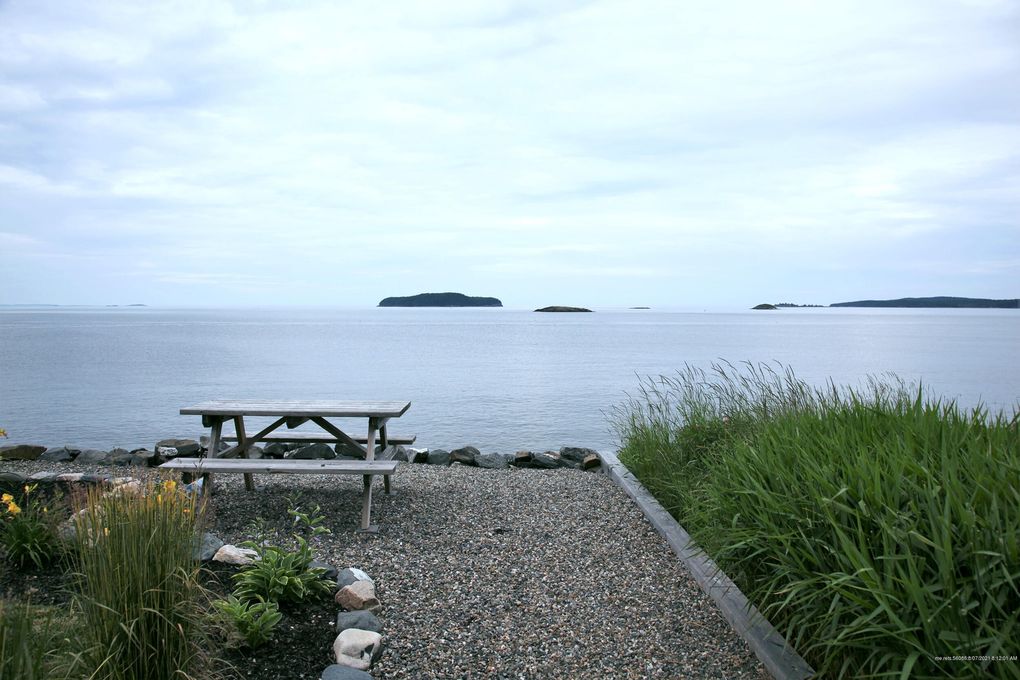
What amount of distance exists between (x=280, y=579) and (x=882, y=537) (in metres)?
2.82

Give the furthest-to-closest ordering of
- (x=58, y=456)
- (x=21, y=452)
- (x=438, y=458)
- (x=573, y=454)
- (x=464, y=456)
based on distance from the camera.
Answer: (x=573, y=454)
(x=438, y=458)
(x=464, y=456)
(x=58, y=456)
(x=21, y=452)

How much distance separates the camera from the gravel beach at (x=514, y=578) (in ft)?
11.2

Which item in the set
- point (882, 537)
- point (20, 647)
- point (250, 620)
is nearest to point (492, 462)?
point (250, 620)

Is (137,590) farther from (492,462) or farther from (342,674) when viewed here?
(492,462)

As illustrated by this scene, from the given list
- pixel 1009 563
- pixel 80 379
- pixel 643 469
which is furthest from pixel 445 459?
pixel 80 379

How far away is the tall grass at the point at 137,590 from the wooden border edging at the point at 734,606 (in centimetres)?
240

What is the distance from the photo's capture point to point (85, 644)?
258 cm

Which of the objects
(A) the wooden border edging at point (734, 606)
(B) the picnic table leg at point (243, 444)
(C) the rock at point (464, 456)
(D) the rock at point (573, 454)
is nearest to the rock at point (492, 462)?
(C) the rock at point (464, 456)

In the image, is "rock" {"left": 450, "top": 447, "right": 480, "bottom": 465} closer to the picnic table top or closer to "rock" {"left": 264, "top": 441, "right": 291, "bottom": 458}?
"rock" {"left": 264, "top": 441, "right": 291, "bottom": 458}

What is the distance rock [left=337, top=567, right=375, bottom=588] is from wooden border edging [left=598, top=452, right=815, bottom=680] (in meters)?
1.86

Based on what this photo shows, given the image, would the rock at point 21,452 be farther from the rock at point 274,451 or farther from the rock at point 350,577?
the rock at point 350,577

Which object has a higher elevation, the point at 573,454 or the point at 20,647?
the point at 20,647

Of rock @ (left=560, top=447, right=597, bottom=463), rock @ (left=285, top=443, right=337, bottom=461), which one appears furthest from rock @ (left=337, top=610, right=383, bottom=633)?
rock @ (left=560, top=447, right=597, bottom=463)

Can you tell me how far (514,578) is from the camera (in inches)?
175
